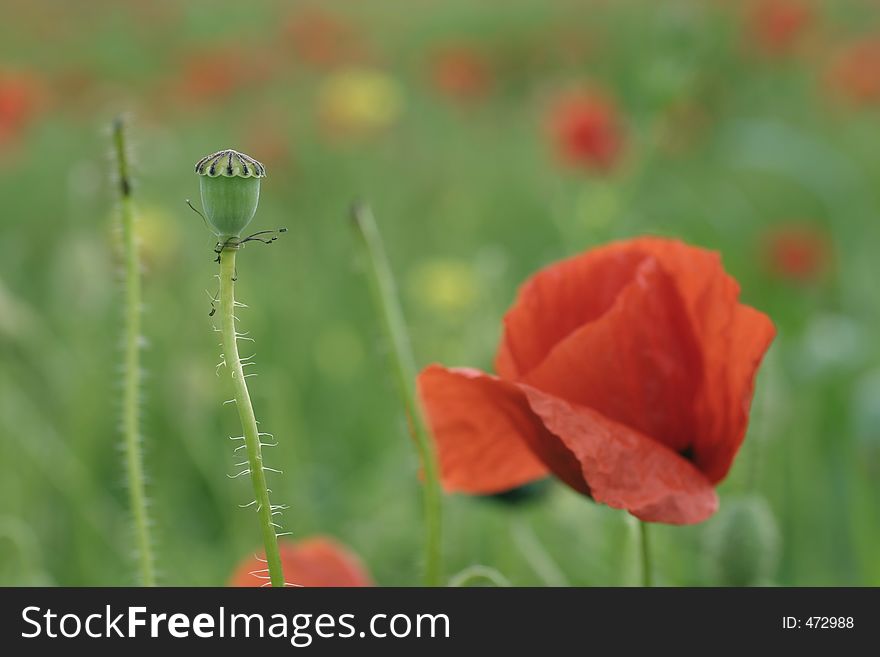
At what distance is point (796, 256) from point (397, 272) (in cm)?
62

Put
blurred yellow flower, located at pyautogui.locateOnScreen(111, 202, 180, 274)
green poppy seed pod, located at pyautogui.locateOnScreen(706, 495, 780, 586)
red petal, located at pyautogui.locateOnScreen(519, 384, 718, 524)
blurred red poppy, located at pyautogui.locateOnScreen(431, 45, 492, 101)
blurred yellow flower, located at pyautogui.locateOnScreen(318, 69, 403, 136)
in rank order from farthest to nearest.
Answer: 1. blurred red poppy, located at pyautogui.locateOnScreen(431, 45, 492, 101)
2. blurred yellow flower, located at pyautogui.locateOnScreen(318, 69, 403, 136)
3. blurred yellow flower, located at pyautogui.locateOnScreen(111, 202, 180, 274)
4. green poppy seed pod, located at pyautogui.locateOnScreen(706, 495, 780, 586)
5. red petal, located at pyautogui.locateOnScreen(519, 384, 718, 524)

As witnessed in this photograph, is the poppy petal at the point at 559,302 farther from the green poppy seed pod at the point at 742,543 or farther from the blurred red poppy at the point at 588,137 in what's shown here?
the blurred red poppy at the point at 588,137

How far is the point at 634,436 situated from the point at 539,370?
0.04 meters

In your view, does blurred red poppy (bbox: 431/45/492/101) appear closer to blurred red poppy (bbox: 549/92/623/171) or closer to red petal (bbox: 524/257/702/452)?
blurred red poppy (bbox: 549/92/623/171)

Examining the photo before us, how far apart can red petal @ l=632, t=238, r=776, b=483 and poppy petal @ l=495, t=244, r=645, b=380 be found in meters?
0.01

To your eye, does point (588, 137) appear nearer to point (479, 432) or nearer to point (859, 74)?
point (859, 74)

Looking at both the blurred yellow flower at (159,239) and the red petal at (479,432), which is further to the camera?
the blurred yellow flower at (159,239)

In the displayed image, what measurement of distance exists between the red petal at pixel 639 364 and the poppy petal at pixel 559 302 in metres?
0.02

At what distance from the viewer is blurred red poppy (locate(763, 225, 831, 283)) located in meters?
1.41

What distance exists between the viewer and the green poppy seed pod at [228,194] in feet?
0.93

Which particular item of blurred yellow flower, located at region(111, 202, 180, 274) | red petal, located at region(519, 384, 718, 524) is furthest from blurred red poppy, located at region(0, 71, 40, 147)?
red petal, located at region(519, 384, 718, 524)

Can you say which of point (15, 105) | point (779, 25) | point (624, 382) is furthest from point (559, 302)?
point (779, 25)

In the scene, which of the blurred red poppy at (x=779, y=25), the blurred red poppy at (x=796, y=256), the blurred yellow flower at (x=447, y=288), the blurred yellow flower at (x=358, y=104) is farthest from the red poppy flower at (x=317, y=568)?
the blurred red poppy at (x=779, y=25)
